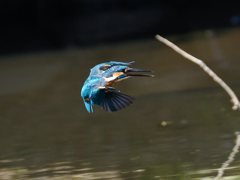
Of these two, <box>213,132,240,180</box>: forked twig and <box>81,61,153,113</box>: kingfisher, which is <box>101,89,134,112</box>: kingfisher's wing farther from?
<box>213,132,240,180</box>: forked twig

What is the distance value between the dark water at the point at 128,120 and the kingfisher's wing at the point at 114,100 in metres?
0.27

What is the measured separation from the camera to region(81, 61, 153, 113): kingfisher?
1229 mm

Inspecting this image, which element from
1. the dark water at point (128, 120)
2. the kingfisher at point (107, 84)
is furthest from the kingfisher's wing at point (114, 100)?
the dark water at point (128, 120)

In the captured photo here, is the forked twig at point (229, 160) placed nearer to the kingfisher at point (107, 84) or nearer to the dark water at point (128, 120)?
the dark water at point (128, 120)

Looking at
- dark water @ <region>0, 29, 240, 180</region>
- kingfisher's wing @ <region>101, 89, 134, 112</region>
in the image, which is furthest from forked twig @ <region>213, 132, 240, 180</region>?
kingfisher's wing @ <region>101, 89, 134, 112</region>

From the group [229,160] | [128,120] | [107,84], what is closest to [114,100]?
[107,84]

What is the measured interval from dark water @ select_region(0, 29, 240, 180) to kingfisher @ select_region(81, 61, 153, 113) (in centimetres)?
28

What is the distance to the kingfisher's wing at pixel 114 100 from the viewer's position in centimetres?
139

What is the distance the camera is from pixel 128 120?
237 centimetres

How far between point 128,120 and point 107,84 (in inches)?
44.1

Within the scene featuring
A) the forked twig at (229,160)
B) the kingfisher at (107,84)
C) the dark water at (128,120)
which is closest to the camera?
the kingfisher at (107,84)

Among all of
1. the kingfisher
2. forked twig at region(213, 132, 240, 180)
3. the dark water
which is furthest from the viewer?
the dark water

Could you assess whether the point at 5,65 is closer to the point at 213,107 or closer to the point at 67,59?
the point at 67,59

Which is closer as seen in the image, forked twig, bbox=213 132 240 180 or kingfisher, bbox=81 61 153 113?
kingfisher, bbox=81 61 153 113
